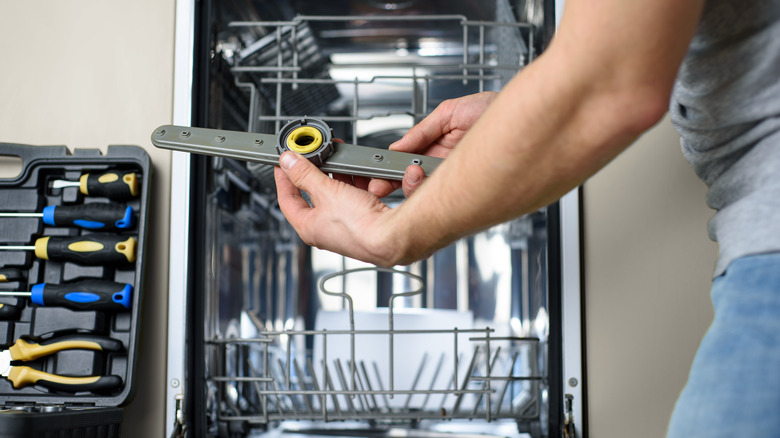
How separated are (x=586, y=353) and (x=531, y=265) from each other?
0.46m

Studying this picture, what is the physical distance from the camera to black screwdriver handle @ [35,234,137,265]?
3.35 ft

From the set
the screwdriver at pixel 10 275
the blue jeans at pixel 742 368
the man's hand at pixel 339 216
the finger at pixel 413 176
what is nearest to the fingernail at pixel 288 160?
the man's hand at pixel 339 216

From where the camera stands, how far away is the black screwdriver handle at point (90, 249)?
1.02m

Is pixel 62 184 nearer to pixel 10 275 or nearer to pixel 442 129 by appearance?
pixel 10 275

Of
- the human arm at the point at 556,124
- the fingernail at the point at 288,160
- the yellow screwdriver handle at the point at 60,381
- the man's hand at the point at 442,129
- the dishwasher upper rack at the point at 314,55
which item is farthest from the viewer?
the dishwasher upper rack at the point at 314,55

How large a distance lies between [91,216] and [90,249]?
0.18ft

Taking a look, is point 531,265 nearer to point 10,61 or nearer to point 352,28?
point 352,28

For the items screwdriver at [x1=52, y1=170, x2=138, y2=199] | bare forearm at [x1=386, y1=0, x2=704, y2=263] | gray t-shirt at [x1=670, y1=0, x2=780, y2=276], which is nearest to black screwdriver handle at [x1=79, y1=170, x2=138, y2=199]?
screwdriver at [x1=52, y1=170, x2=138, y2=199]

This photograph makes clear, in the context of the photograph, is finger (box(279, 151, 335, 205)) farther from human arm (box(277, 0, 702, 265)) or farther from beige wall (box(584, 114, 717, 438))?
beige wall (box(584, 114, 717, 438))

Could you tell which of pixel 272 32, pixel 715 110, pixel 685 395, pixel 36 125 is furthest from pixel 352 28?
pixel 685 395

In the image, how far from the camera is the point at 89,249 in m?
1.02

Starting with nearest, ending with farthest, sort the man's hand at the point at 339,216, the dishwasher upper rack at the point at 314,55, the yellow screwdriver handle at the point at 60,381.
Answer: the man's hand at the point at 339,216
the yellow screwdriver handle at the point at 60,381
the dishwasher upper rack at the point at 314,55

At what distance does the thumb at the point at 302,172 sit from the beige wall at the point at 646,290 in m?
0.51

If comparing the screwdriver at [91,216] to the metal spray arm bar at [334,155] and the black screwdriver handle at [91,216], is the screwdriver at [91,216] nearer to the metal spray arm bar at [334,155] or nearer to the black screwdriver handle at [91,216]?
the black screwdriver handle at [91,216]
